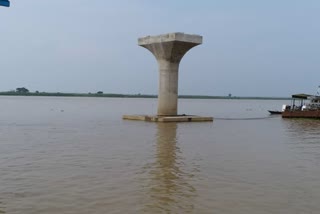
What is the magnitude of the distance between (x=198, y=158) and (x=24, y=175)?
574 cm

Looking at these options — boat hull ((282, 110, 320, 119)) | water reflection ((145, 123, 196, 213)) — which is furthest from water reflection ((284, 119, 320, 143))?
water reflection ((145, 123, 196, 213))

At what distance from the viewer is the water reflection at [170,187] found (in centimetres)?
802

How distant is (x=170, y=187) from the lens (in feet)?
31.6

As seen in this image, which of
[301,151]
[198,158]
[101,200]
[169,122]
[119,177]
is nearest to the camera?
[101,200]

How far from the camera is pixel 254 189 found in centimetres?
955

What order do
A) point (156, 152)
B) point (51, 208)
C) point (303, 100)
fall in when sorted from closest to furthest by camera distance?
point (51, 208)
point (156, 152)
point (303, 100)

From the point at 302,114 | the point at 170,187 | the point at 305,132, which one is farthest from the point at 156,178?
the point at 302,114

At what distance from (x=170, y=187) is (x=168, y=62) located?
25.4 m

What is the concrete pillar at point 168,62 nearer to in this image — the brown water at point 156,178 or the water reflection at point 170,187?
the brown water at point 156,178

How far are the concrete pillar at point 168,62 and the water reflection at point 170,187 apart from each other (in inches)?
773

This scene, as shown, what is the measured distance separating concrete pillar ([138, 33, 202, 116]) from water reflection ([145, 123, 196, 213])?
19.6m

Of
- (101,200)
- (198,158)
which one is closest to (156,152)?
(198,158)

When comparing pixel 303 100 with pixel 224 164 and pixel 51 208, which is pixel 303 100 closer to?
pixel 224 164

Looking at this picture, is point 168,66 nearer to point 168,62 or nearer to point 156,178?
point 168,62
